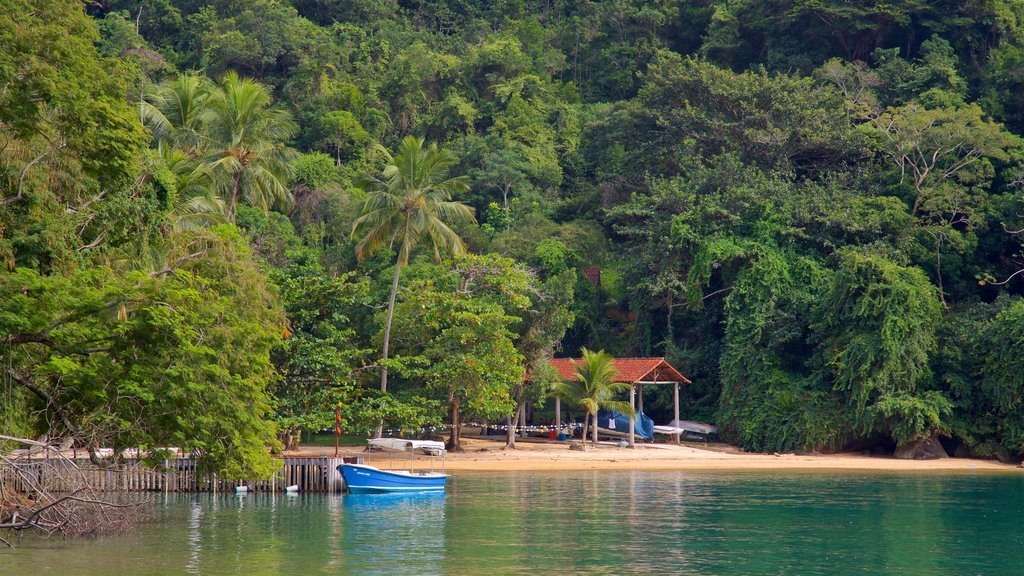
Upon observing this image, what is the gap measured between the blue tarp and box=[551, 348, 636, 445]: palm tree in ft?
13.1

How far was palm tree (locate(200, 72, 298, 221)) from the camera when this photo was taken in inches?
1423

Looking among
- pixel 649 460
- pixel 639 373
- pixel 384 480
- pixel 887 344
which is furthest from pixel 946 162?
pixel 384 480

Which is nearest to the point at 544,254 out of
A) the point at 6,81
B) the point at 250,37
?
the point at 250,37

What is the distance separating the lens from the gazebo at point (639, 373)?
1709 inches

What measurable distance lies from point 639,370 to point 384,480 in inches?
593

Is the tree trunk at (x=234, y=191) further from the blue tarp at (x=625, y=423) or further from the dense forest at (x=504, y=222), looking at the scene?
the blue tarp at (x=625, y=423)

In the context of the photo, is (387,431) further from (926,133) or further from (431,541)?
(926,133)

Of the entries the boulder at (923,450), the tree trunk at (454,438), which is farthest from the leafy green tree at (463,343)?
the boulder at (923,450)

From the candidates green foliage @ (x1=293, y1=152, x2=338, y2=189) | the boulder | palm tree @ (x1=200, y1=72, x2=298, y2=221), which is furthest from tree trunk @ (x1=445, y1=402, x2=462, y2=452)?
green foliage @ (x1=293, y1=152, x2=338, y2=189)

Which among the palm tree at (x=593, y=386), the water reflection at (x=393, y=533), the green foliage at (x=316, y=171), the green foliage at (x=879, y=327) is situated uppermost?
the green foliage at (x=316, y=171)

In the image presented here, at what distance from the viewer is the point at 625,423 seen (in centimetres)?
→ 4694

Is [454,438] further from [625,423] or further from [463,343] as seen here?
[625,423]

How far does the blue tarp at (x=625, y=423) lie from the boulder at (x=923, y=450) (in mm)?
9561

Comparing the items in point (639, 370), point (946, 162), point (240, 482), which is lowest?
point (240, 482)
